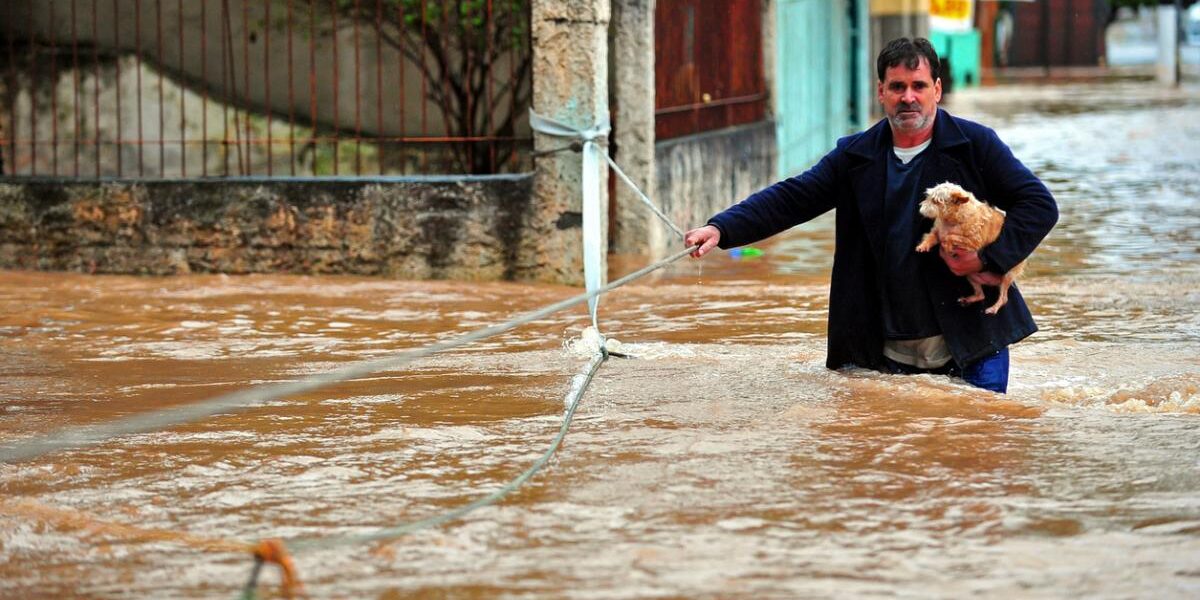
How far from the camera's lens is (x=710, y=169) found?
40.3 ft

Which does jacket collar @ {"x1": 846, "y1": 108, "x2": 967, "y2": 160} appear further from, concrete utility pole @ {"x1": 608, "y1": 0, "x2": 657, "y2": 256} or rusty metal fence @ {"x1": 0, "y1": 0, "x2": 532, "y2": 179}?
rusty metal fence @ {"x1": 0, "y1": 0, "x2": 532, "y2": 179}

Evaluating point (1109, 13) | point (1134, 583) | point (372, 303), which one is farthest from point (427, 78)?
point (1109, 13)

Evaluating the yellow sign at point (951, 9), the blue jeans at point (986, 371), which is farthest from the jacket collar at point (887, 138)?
the yellow sign at point (951, 9)

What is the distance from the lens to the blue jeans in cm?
570

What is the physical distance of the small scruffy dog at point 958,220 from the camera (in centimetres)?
527

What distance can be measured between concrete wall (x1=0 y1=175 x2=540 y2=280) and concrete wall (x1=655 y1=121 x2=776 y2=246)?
5.34ft

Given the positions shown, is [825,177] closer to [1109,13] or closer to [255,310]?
[255,310]

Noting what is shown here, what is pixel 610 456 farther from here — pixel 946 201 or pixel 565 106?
pixel 565 106

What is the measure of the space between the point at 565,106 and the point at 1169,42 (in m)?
37.2

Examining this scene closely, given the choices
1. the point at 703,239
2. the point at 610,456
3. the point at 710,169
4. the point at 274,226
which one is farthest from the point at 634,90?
the point at 610,456

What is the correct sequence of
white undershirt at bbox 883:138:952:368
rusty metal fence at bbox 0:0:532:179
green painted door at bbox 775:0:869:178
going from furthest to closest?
green painted door at bbox 775:0:869:178, rusty metal fence at bbox 0:0:532:179, white undershirt at bbox 883:138:952:368

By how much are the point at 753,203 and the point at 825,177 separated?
0.28 meters

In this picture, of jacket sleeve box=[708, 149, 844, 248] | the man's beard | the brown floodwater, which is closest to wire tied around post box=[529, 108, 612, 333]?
the brown floodwater

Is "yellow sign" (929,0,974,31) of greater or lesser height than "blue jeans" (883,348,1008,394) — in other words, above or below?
above
